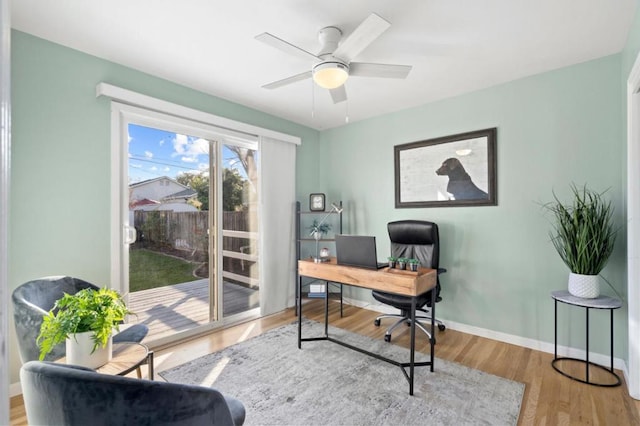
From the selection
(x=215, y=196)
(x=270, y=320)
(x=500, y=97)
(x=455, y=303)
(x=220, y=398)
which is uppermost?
(x=500, y=97)

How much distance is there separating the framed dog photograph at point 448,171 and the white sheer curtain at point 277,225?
1355mm

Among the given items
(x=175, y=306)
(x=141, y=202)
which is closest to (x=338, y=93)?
(x=141, y=202)

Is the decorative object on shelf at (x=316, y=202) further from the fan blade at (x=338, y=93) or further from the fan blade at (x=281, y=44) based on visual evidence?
the fan blade at (x=281, y=44)

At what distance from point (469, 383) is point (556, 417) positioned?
0.48 m

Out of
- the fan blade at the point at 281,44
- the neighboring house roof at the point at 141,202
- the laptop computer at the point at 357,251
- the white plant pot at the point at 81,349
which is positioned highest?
the fan blade at the point at 281,44

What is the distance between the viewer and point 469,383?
2105mm

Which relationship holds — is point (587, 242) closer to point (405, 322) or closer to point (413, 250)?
point (413, 250)

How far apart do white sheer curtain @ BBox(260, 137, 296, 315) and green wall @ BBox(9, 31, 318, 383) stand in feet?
5.04

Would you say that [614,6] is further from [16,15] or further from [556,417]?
[16,15]

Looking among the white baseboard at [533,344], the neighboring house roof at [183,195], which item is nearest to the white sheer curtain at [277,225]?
the neighboring house roof at [183,195]

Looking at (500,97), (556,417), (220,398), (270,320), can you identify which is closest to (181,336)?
(270,320)

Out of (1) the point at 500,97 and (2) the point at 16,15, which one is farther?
(1) the point at 500,97

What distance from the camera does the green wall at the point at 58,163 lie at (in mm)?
2010

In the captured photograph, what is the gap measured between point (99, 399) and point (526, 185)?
3.21 metres
